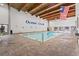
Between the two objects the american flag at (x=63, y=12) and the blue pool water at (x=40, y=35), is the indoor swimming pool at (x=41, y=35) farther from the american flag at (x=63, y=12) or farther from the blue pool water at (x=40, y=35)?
the american flag at (x=63, y=12)

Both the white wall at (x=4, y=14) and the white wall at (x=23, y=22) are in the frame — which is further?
the white wall at (x=23, y=22)

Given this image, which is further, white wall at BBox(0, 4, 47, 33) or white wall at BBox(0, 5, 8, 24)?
white wall at BBox(0, 4, 47, 33)

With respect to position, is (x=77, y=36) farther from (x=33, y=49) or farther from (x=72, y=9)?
(x=33, y=49)

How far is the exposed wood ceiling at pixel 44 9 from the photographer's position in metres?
2.26

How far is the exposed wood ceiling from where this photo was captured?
2.26 metres

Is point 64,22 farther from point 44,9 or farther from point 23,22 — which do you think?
point 23,22

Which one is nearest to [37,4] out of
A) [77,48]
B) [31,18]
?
[31,18]

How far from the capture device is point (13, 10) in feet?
7.48

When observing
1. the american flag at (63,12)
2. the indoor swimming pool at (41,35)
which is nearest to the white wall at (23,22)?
the indoor swimming pool at (41,35)

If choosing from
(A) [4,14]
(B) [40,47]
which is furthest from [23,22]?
(B) [40,47]

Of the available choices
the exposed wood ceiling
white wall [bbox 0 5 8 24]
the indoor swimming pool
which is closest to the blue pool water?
the indoor swimming pool

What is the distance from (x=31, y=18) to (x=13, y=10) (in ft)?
Answer: 0.98

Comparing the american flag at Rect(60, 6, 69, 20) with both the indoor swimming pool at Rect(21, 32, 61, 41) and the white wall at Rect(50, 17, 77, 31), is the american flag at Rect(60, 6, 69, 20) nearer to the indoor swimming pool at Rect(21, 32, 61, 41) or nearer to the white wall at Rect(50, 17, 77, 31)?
the white wall at Rect(50, 17, 77, 31)

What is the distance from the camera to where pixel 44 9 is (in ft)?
7.63
